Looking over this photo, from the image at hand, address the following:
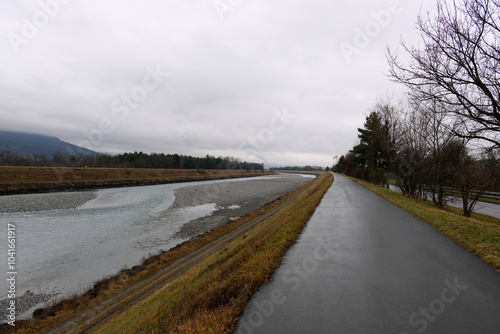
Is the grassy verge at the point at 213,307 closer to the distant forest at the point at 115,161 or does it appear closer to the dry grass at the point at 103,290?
the dry grass at the point at 103,290

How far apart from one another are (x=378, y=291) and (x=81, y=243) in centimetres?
1585

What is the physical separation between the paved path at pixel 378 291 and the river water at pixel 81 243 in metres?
8.78

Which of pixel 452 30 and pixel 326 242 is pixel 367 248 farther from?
pixel 452 30

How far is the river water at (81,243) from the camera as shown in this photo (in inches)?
401

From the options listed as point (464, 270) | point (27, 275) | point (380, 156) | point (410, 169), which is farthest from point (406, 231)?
point (380, 156)

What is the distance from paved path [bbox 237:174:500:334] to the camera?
11.3 ft

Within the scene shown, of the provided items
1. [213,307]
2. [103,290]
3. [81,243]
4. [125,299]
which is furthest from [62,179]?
[213,307]

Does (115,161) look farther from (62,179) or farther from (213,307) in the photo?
(213,307)

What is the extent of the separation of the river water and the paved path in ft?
28.8

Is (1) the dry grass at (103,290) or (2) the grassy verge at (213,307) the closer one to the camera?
(2) the grassy verge at (213,307)

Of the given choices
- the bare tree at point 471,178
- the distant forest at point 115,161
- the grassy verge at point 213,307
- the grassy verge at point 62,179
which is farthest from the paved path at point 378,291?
the distant forest at point 115,161

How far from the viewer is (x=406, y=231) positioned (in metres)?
8.79

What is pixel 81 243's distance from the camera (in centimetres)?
1444

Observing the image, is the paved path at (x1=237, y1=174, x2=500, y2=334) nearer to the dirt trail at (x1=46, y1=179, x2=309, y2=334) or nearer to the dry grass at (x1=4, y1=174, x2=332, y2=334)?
the dirt trail at (x1=46, y1=179, x2=309, y2=334)
